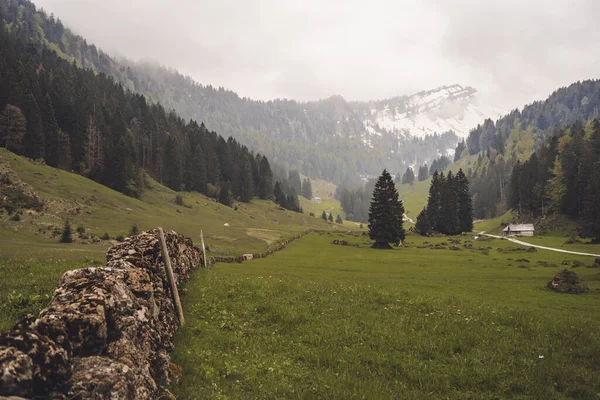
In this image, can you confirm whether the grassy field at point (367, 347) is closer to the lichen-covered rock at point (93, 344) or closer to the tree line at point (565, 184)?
the lichen-covered rock at point (93, 344)

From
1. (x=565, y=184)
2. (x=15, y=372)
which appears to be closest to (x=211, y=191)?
(x=565, y=184)

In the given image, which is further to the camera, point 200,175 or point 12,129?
point 200,175

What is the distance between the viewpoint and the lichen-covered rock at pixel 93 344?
5613 mm

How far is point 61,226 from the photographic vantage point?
179 feet

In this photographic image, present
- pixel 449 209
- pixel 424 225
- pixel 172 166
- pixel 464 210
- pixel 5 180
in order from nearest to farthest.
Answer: pixel 5 180 < pixel 424 225 < pixel 449 209 < pixel 464 210 < pixel 172 166

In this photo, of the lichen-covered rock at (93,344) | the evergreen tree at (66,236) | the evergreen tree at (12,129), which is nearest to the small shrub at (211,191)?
the evergreen tree at (12,129)

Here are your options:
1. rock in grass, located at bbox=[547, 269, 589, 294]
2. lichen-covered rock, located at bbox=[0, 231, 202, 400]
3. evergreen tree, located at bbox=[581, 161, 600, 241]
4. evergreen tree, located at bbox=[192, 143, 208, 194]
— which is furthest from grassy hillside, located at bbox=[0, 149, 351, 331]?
evergreen tree, located at bbox=[581, 161, 600, 241]

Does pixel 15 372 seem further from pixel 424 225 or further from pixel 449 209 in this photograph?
pixel 449 209

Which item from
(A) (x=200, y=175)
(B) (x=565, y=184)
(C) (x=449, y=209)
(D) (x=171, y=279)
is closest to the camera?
(D) (x=171, y=279)

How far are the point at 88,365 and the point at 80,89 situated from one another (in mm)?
170316

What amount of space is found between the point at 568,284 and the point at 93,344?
39.7 meters

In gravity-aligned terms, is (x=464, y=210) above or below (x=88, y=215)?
above

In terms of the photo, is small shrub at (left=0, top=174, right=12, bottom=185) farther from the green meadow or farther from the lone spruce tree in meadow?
the lone spruce tree in meadow

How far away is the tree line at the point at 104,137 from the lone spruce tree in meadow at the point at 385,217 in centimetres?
7965
